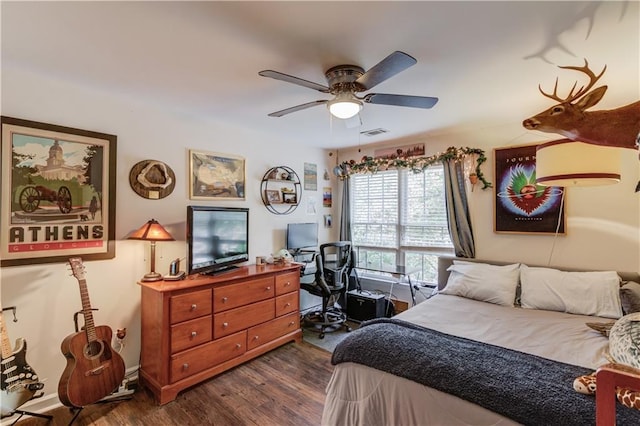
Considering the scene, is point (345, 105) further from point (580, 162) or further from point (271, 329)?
point (271, 329)

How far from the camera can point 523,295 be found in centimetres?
277

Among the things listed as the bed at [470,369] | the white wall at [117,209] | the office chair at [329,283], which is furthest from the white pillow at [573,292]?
the white wall at [117,209]

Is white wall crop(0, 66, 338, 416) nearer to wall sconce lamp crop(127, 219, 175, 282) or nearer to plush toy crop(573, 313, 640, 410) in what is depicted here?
wall sconce lamp crop(127, 219, 175, 282)

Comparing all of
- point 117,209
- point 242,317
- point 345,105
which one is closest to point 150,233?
point 117,209

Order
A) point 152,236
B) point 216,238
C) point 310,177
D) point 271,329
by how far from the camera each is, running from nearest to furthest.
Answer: point 152,236 < point 216,238 < point 271,329 < point 310,177

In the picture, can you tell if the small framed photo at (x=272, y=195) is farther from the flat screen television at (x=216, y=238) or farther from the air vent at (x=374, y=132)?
the air vent at (x=374, y=132)

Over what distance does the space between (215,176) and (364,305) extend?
2.45 meters

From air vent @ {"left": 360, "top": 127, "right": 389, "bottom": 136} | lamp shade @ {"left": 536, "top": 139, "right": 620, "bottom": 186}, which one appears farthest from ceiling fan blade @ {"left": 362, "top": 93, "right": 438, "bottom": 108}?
air vent @ {"left": 360, "top": 127, "right": 389, "bottom": 136}

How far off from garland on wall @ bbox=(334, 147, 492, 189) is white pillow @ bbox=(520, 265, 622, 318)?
118 centimetres

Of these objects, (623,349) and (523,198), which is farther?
(523,198)

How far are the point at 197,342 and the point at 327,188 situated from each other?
2.96 m

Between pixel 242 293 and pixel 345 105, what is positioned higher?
pixel 345 105

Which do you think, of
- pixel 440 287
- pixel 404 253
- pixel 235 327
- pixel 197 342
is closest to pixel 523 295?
pixel 440 287

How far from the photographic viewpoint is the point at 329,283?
376 cm
